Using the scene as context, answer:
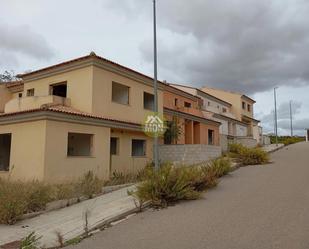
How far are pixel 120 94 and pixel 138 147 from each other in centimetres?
349

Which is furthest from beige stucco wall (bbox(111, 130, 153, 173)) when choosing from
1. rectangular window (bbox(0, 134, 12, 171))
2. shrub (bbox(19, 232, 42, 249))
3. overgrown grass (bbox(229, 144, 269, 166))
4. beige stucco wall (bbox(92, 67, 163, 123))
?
shrub (bbox(19, 232, 42, 249))

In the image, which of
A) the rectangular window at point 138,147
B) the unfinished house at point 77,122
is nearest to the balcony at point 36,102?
the unfinished house at point 77,122

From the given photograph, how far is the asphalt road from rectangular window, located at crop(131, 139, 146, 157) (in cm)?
979

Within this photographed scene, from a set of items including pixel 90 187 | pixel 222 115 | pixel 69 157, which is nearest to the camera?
pixel 90 187

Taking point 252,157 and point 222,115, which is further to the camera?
point 222,115

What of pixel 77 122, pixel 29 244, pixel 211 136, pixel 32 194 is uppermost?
pixel 211 136

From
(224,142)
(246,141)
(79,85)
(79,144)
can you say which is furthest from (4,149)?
(246,141)

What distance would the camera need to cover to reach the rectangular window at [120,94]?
76.6 feet

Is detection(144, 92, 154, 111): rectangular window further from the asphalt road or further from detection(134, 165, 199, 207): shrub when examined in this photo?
detection(134, 165, 199, 207): shrub

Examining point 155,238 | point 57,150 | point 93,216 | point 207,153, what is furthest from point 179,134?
point 155,238

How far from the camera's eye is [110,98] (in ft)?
71.3

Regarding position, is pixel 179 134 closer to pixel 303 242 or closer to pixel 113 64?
pixel 113 64

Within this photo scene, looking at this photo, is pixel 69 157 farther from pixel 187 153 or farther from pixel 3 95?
pixel 3 95

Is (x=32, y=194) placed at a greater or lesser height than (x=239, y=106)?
lesser
